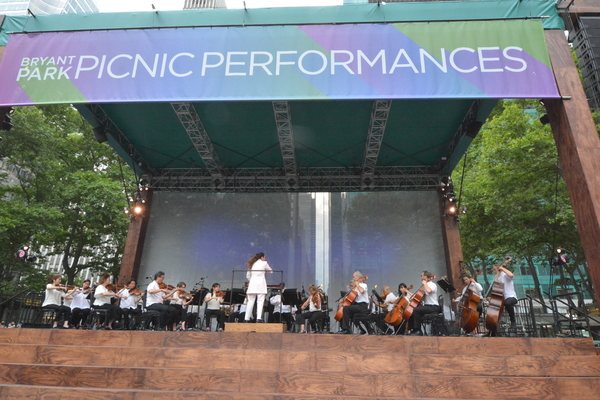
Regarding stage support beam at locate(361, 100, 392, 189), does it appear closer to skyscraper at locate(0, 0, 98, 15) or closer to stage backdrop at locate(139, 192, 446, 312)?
stage backdrop at locate(139, 192, 446, 312)

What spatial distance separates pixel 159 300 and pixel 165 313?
0.36m

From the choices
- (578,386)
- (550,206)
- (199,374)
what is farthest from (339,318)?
(550,206)

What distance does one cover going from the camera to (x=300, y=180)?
655 inches

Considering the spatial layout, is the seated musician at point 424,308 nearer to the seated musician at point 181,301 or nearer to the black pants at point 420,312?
the black pants at point 420,312

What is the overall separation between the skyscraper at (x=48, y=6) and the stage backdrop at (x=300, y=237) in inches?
2584

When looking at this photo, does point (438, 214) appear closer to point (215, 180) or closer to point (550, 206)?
point (550, 206)

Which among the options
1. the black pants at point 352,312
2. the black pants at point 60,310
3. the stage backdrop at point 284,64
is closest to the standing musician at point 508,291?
the black pants at point 352,312

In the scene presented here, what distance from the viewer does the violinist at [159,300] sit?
381 inches

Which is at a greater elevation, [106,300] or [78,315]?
[106,300]

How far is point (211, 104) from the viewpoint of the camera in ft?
41.0

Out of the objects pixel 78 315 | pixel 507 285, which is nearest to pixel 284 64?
pixel 507 285

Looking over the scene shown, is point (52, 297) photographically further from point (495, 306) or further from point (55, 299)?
point (495, 306)

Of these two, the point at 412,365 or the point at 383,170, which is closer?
the point at 412,365

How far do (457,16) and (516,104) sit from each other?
1299 centimetres
